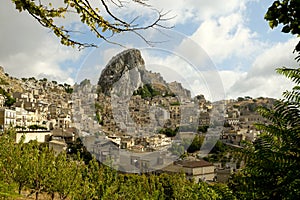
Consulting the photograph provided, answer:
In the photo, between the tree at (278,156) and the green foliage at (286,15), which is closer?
the green foliage at (286,15)

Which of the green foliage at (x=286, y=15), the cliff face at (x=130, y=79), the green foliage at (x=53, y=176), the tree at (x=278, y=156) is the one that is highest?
the cliff face at (x=130, y=79)

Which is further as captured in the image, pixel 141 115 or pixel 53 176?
pixel 141 115

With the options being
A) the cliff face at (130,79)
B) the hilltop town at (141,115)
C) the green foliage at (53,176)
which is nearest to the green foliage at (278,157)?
the green foliage at (53,176)

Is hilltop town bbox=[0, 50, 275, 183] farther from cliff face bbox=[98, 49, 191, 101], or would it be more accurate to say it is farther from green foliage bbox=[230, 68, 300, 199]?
green foliage bbox=[230, 68, 300, 199]

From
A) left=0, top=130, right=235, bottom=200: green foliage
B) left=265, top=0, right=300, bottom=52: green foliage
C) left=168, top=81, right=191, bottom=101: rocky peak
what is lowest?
left=0, top=130, right=235, bottom=200: green foliage

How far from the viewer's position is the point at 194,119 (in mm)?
19078

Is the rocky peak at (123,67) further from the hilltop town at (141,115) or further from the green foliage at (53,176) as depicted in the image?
the green foliage at (53,176)

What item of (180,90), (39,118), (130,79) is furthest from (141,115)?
(39,118)

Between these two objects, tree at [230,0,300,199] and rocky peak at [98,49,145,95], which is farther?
rocky peak at [98,49,145,95]

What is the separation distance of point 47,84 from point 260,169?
4116 inches

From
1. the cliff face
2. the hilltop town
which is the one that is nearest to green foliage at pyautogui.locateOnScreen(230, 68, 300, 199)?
the cliff face

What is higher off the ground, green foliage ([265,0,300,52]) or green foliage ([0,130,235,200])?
green foliage ([265,0,300,52])

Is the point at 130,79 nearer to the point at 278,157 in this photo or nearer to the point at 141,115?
the point at 141,115

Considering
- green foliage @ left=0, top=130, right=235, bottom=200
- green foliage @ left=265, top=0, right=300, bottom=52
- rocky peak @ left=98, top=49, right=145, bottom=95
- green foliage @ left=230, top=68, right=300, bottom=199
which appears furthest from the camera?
rocky peak @ left=98, top=49, right=145, bottom=95
